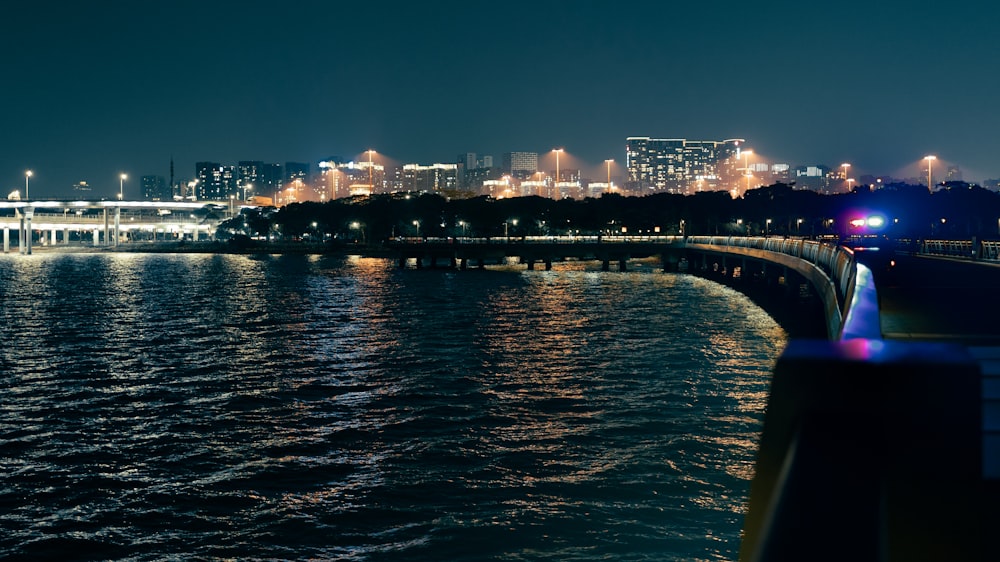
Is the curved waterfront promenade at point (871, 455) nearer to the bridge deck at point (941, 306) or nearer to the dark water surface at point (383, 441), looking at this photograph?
the dark water surface at point (383, 441)

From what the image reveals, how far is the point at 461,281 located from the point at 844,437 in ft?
322

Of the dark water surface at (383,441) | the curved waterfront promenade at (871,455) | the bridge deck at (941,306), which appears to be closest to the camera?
the curved waterfront promenade at (871,455)

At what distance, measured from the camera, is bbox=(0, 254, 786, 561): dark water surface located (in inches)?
597

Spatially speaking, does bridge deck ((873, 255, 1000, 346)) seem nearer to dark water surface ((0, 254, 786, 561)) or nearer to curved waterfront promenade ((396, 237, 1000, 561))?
dark water surface ((0, 254, 786, 561))

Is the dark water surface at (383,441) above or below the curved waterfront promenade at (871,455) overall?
below

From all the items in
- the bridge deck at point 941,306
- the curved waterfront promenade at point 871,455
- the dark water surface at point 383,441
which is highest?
the curved waterfront promenade at point 871,455

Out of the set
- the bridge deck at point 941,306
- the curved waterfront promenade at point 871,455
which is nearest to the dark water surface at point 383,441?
the bridge deck at point 941,306

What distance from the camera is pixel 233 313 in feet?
197

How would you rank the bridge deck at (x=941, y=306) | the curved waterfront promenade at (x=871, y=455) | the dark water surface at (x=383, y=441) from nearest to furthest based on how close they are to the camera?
the curved waterfront promenade at (x=871, y=455)
the dark water surface at (x=383, y=441)
the bridge deck at (x=941, y=306)

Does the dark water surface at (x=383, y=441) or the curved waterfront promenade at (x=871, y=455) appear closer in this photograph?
the curved waterfront promenade at (x=871, y=455)

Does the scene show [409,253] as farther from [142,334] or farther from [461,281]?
[142,334]

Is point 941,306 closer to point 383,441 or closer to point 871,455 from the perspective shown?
point 383,441

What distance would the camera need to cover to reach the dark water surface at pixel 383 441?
49.8 feet

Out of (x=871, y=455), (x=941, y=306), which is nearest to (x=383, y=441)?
(x=941, y=306)
